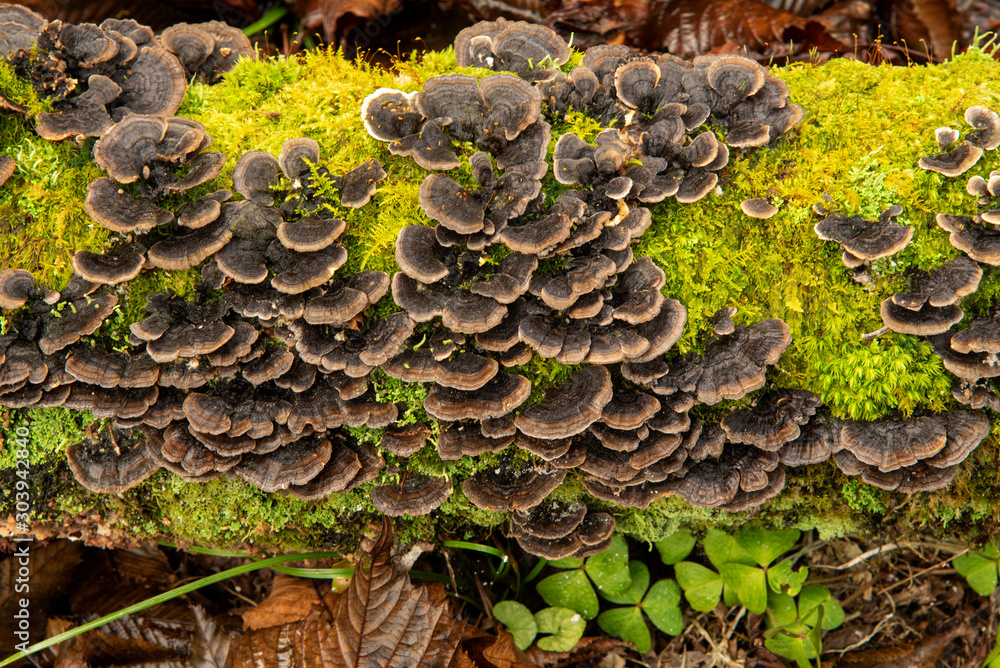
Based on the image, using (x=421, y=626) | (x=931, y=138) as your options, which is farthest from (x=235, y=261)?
(x=931, y=138)

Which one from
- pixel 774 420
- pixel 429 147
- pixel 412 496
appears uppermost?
pixel 429 147

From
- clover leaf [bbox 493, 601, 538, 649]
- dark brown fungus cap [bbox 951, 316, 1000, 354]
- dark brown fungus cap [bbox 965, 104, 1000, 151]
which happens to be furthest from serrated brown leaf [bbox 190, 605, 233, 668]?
dark brown fungus cap [bbox 965, 104, 1000, 151]

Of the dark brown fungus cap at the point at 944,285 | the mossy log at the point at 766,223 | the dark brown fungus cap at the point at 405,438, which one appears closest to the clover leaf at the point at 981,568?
the mossy log at the point at 766,223

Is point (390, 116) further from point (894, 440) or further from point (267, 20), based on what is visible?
point (267, 20)

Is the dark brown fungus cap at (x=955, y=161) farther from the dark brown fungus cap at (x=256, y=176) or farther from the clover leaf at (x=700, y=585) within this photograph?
the dark brown fungus cap at (x=256, y=176)

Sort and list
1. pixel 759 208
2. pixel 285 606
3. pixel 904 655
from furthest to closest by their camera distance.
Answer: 1. pixel 904 655
2. pixel 285 606
3. pixel 759 208

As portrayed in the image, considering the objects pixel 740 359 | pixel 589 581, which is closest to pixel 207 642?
pixel 589 581

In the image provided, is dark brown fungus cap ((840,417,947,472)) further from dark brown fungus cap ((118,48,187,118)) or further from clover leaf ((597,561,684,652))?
dark brown fungus cap ((118,48,187,118))
